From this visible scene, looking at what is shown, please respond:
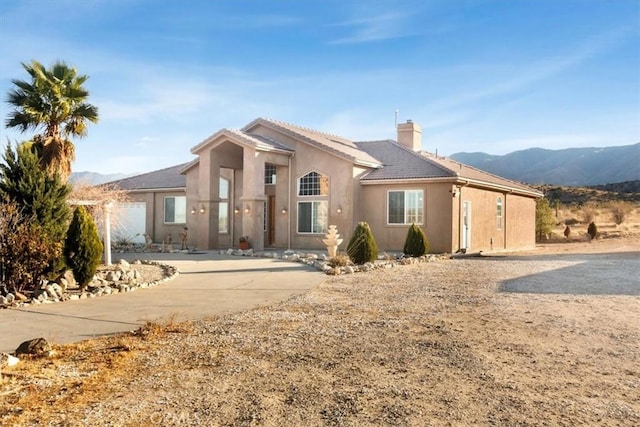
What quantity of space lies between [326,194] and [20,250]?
46.3 ft

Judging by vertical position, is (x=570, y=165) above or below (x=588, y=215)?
above

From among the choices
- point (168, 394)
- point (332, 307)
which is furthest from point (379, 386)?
point (332, 307)

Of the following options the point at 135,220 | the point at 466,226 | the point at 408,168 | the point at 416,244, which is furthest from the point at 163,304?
the point at 135,220

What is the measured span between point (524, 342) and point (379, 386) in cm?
278

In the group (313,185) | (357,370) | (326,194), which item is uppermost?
(313,185)

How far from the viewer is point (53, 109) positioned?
62.7 ft

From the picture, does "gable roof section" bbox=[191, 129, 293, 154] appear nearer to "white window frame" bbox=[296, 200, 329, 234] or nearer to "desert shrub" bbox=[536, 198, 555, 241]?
"white window frame" bbox=[296, 200, 329, 234]

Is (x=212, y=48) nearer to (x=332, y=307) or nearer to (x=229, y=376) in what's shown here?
(x=332, y=307)

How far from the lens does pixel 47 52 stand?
18.8 m

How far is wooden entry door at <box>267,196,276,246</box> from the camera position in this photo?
25.9 m

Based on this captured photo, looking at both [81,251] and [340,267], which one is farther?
[340,267]

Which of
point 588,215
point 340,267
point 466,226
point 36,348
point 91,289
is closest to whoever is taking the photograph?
point 36,348

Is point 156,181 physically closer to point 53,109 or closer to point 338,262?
point 53,109

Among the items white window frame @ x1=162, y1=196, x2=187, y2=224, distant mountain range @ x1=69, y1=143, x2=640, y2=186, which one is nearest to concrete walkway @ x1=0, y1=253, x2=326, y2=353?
white window frame @ x1=162, y1=196, x2=187, y2=224
